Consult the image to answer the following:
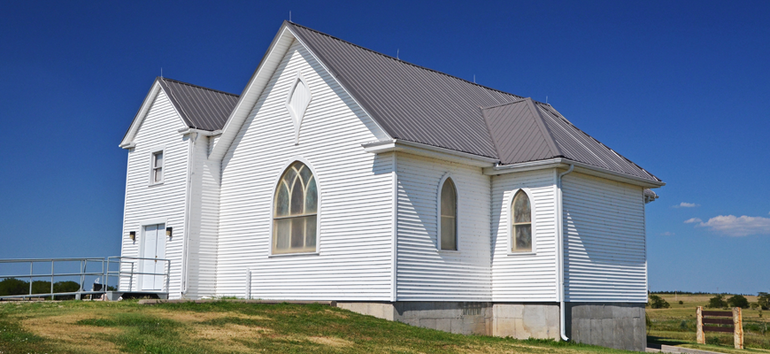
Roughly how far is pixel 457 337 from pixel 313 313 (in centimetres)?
330

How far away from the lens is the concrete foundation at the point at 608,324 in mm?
19969

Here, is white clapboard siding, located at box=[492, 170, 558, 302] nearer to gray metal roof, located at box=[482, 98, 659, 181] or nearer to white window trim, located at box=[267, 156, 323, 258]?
gray metal roof, located at box=[482, 98, 659, 181]

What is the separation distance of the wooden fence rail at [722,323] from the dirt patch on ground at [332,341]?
17.6 meters

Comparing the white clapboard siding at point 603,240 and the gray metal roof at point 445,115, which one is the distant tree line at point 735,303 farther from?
the gray metal roof at point 445,115

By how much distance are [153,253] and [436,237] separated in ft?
32.8

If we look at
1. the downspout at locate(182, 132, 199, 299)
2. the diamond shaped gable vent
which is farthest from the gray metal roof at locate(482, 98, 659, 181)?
the downspout at locate(182, 132, 199, 299)

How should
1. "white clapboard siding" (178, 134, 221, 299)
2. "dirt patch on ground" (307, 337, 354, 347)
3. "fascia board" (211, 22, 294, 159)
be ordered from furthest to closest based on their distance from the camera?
"white clapboard siding" (178, 134, 221, 299), "fascia board" (211, 22, 294, 159), "dirt patch on ground" (307, 337, 354, 347)

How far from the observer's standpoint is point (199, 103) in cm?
2488

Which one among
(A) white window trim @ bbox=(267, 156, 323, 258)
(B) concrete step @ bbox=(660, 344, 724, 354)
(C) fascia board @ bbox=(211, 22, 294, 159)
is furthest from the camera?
(B) concrete step @ bbox=(660, 344, 724, 354)

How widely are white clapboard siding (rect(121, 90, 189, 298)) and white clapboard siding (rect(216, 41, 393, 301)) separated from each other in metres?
1.31

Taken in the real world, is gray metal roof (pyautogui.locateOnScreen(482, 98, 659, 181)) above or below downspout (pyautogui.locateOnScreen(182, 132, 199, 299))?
above

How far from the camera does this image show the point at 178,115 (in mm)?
23812

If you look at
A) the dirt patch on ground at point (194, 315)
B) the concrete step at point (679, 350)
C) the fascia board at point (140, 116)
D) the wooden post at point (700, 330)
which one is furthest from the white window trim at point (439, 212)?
the wooden post at point (700, 330)

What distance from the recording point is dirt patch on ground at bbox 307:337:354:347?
1358 cm
